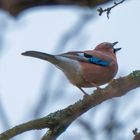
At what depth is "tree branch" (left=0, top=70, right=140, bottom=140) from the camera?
356 centimetres

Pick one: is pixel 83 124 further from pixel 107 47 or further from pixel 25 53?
pixel 107 47

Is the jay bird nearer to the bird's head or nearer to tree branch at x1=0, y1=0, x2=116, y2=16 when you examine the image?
the bird's head

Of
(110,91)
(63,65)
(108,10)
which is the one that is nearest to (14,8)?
(108,10)

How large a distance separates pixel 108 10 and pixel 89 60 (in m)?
2.22

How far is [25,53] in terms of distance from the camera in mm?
4586

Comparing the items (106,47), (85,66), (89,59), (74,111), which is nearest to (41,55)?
(85,66)

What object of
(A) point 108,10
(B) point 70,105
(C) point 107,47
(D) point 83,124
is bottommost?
(C) point 107,47

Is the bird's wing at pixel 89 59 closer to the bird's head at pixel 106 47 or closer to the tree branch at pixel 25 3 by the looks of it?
the bird's head at pixel 106 47

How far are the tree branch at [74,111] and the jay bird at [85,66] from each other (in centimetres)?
100

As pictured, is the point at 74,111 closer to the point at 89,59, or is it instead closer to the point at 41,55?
the point at 41,55

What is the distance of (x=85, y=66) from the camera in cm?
572

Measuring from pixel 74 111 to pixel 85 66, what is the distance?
2.01 meters

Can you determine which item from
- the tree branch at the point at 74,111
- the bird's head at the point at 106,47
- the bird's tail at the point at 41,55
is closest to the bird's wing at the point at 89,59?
the bird's tail at the point at 41,55

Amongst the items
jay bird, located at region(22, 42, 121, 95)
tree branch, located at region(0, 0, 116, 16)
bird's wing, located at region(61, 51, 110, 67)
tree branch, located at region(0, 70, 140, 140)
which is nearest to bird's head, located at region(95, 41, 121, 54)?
jay bird, located at region(22, 42, 121, 95)
